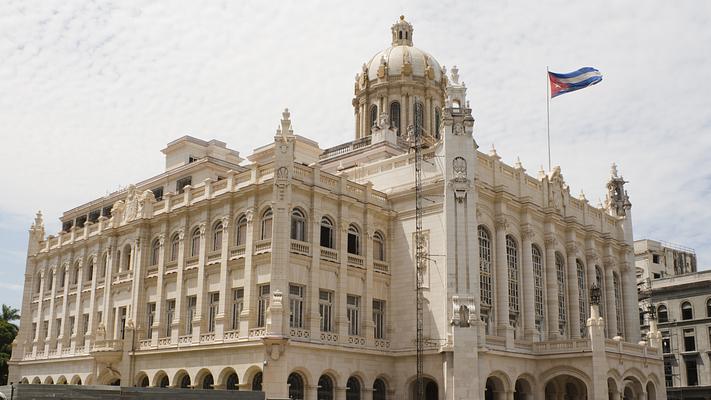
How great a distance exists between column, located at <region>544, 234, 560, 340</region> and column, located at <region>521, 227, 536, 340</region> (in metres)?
2.49

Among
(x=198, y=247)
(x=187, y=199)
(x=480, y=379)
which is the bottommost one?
(x=480, y=379)

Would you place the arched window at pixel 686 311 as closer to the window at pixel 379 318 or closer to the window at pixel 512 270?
the window at pixel 512 270

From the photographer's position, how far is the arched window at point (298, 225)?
144 ft

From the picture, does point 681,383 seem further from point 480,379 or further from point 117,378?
point 117,378

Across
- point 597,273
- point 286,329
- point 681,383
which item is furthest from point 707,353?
point 286,329

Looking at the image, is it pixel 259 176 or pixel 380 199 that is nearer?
pixel 259 176

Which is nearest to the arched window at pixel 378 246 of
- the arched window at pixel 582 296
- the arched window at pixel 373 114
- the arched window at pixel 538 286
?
the arched window at pixel 538 286

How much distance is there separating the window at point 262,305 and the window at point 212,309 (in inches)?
143

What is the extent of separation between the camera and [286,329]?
133 ft

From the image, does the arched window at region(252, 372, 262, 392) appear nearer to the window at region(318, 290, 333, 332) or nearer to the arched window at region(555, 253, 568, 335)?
the window at region(318, 290, 333, 332)

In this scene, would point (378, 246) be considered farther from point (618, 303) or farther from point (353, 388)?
point (618, 303)

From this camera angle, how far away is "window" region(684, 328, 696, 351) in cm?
7531

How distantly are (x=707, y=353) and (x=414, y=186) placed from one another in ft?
137

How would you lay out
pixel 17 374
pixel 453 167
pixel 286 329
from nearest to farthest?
pixel 286 329
pixel 453 167
pixel 17 374
